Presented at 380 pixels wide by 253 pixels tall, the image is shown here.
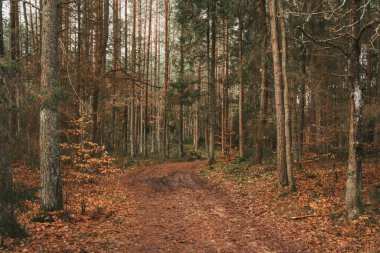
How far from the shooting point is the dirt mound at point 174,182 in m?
14.1

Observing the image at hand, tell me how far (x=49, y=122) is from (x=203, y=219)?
16.5 ft

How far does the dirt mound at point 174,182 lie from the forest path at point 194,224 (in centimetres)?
25

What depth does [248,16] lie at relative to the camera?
59.8ft

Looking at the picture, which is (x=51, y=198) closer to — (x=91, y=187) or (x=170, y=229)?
(x=170, y=229)

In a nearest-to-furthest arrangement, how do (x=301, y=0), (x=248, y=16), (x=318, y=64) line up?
(x=301, y=0) → (x=248, y=16) → (x=318, y=64)

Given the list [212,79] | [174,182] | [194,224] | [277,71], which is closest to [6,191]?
[194,224]

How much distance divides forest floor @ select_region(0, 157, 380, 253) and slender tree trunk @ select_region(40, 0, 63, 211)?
0.51 m

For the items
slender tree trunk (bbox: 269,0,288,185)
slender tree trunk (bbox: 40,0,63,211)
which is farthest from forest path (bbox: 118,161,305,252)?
slender tree trunk (bbox: 269,0,288,185)

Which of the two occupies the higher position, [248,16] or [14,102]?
[248,16]

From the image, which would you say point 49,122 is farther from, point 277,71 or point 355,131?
point 277,71

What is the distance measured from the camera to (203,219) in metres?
8.75

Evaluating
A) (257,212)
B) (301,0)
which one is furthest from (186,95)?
(257,212)

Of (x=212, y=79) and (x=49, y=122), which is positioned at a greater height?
(x=212, y=79)

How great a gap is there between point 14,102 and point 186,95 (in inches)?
744
